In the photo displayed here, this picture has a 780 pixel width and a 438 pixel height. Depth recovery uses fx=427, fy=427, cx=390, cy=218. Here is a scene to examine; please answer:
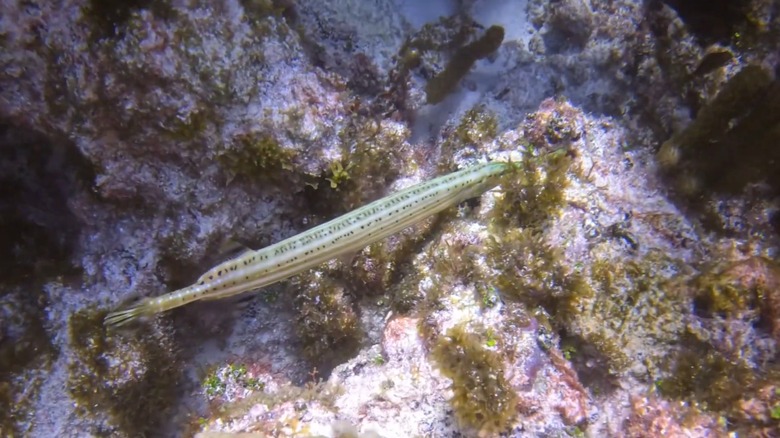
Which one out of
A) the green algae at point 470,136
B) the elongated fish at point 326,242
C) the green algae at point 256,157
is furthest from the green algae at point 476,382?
the green algae at point 256,157

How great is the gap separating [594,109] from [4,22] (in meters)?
6.83

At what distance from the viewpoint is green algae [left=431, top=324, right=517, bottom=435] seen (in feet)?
11.8

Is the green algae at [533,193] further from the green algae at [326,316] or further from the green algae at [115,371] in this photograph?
the green algae at [115,371]

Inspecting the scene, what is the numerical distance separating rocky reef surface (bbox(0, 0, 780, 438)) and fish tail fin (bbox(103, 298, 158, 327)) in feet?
2.16

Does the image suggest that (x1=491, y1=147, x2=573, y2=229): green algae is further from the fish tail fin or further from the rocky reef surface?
the fish tail fin

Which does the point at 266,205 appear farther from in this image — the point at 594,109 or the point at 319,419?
the point at 594,109

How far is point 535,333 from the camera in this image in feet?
13.3

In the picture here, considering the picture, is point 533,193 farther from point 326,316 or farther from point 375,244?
point 326,316

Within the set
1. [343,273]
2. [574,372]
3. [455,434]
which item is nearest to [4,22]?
[343,273]

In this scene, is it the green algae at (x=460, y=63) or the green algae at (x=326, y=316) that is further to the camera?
the green algae at (x=460, y=63)

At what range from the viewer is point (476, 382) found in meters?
3.71

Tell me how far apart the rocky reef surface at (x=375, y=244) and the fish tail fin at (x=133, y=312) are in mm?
659

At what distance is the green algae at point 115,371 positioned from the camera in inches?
191

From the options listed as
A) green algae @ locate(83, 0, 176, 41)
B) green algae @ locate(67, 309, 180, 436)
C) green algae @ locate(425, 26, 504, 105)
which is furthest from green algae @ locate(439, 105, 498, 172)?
green algae @ locate(67, 309, 180, 436)
